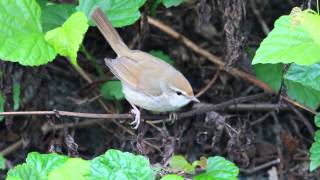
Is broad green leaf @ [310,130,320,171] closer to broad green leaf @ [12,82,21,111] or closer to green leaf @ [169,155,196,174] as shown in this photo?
green leaf @ [169,155,196,174]

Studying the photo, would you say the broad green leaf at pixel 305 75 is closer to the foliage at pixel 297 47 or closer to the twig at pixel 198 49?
the foliage at pixel 297 47

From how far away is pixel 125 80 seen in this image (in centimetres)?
374

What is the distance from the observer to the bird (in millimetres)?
3584

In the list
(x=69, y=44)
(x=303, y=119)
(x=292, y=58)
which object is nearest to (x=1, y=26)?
(x=69, y=44)

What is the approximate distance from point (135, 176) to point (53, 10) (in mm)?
1655

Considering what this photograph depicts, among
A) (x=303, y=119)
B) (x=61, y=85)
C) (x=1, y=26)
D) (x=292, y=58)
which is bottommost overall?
(x=303, y=119)

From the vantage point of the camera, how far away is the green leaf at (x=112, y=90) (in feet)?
13.2

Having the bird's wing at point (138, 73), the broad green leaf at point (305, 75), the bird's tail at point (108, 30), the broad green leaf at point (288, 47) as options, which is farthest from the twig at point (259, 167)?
the broad green leaf at point (288, 47)

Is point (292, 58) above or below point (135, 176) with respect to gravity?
above

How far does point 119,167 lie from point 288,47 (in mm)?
870

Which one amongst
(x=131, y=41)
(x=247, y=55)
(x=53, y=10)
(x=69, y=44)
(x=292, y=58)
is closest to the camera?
(x=292, y=58)

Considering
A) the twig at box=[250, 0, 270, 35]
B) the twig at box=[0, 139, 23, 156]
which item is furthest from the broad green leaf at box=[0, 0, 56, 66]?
the twig at box=[250, 0, 270, 35]

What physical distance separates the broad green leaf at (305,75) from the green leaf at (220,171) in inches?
20.4

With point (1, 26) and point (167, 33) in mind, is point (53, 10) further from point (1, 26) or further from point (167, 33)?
point (167, 33)
